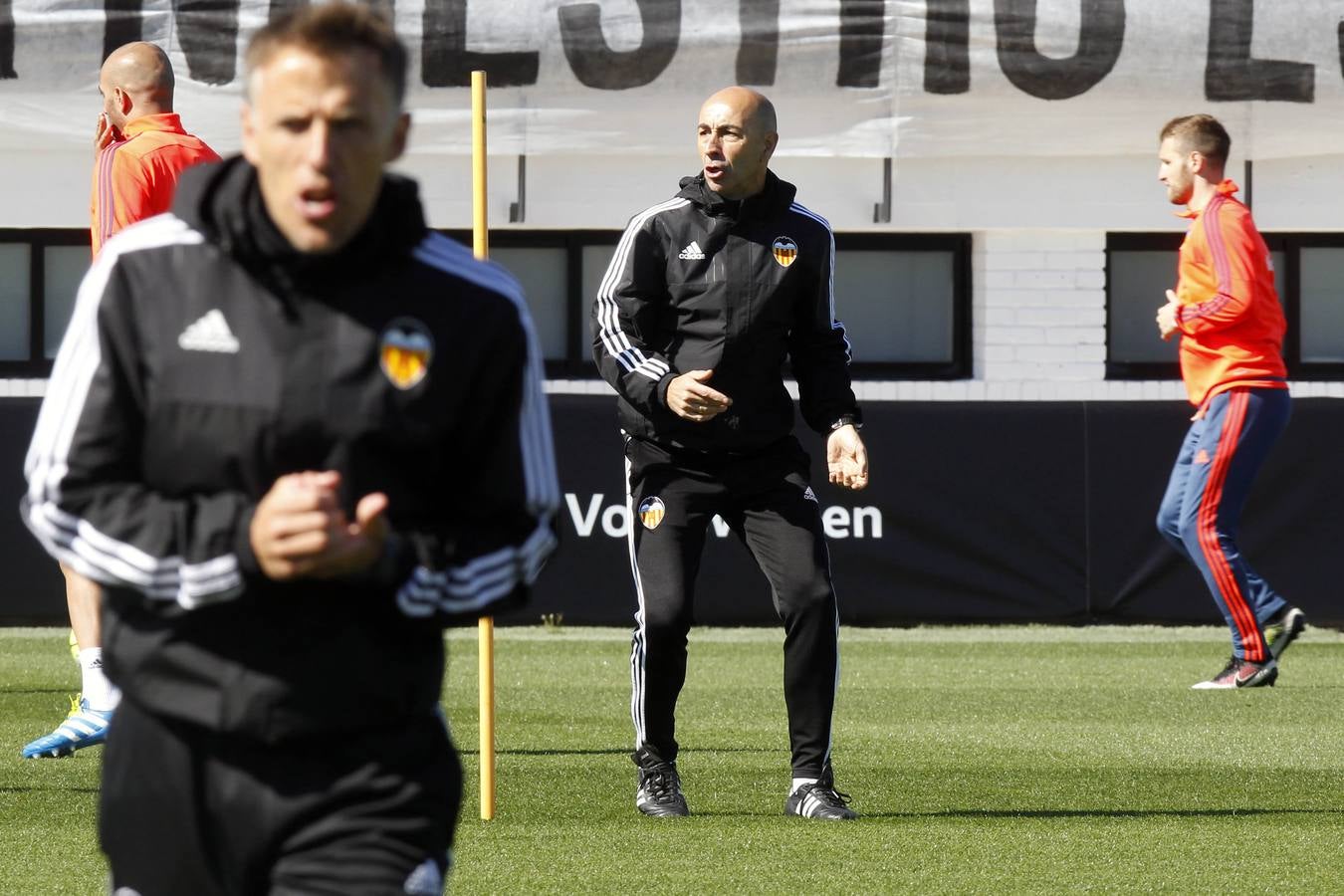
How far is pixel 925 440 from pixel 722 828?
8.11 metres

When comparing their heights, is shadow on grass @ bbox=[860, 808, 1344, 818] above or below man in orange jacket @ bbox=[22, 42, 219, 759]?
below

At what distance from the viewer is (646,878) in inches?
214

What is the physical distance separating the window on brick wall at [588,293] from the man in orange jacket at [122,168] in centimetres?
910

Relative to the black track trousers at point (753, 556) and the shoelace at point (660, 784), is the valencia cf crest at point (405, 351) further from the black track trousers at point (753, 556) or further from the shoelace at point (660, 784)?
the shoelace at point (660, 784)

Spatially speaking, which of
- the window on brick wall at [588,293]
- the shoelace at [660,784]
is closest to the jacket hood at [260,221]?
the shoelace at [660,784]

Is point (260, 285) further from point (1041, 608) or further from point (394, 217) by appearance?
point (1041, 608)

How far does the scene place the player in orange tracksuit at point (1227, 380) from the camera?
10.1 metres

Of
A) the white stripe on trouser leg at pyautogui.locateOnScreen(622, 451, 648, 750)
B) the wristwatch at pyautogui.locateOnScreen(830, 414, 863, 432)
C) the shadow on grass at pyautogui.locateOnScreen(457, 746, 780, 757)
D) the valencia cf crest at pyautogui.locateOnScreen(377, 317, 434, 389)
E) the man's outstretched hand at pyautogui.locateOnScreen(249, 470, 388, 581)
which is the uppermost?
the valencia cf crest at pyautogui.locateOnScreen(377, 317, 434, 389)

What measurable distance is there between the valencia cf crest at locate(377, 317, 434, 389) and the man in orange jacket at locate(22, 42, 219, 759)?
4.18 metres

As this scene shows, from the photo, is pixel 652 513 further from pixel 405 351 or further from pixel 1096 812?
pixel 405 351

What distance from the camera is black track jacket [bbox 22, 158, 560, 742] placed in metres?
2.80

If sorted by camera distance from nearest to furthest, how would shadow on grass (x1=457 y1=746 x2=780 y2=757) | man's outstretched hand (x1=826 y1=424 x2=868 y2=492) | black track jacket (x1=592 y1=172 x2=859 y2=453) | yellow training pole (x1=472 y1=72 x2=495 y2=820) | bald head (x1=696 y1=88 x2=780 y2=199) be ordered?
yellow training pole (x1=472 y1=72 x2=495 y2=820), man's outstretched hand (x1=826 y1=424 x2=868 y2=492), bald head (x1=696 y1=88 x2=780 y2=199), black track jacket (x1=592 y1=172 x2=859 y2=453), shadow on grass (x1=457 y1=746 x2=780 y2=757)

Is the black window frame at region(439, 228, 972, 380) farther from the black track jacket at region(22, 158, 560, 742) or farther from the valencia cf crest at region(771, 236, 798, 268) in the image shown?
the black track jacket at region(22, 158, 560, 742)

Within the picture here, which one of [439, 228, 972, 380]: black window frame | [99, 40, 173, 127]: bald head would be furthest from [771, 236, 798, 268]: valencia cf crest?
[439, 228, 972, 380]: black window frame
